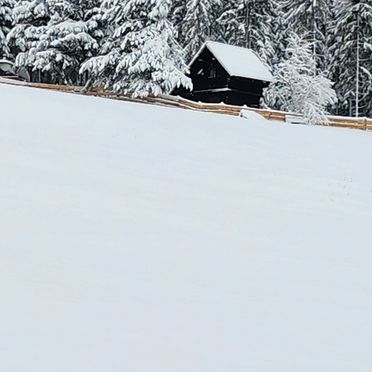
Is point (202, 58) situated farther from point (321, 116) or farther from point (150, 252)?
point (150, 252)

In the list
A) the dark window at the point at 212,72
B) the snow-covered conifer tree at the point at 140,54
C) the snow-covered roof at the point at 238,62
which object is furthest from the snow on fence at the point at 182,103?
the dark window at the point at 212,72

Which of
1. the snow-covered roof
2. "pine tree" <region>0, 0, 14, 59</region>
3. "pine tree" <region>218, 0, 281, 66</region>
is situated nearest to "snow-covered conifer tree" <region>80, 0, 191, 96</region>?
the snow-covered roof

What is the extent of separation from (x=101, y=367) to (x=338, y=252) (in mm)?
4524

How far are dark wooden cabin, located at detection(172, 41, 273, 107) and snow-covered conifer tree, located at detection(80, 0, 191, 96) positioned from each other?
16.5ft

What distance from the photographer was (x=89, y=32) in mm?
27781

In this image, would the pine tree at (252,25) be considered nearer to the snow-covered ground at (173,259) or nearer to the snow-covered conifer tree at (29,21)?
the snow-covered conifer tree at (29,21)

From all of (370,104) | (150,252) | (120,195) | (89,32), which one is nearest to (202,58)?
(89,32)

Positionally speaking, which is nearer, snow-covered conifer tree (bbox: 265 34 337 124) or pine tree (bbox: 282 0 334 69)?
snow-covered conifer tree (bbox: 265 34 337 124)

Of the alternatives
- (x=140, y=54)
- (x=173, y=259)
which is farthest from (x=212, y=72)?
(x=173, y=259)

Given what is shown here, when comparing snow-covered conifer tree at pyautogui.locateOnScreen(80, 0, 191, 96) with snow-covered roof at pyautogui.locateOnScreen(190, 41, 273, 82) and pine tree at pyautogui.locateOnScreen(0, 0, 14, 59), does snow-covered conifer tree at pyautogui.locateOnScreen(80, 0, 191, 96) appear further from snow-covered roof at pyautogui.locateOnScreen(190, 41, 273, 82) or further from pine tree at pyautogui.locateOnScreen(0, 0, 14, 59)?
pine tree at pyautogui.locateOnScreen(0, 0, 14, 59)

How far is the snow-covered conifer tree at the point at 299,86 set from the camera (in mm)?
31422

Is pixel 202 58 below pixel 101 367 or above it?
above

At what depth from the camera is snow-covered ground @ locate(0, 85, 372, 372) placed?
4.41m

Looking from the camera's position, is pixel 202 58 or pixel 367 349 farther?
pixel 202 58
